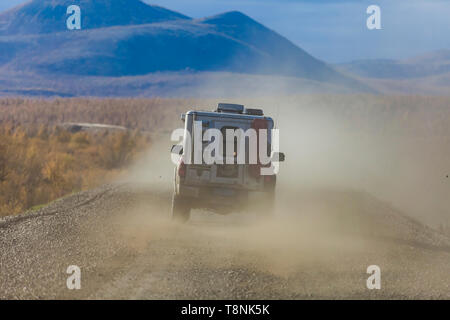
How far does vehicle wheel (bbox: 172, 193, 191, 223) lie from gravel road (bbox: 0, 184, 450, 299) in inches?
6.9

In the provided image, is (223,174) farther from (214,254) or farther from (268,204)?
(214,254)

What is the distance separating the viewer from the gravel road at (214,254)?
891cm

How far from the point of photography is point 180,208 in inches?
563

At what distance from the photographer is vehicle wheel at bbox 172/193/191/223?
46.6 feet

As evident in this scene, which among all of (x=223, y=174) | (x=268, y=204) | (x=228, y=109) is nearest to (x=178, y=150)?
(x=223, y=174)

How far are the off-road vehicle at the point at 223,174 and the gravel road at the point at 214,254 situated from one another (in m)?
0.65

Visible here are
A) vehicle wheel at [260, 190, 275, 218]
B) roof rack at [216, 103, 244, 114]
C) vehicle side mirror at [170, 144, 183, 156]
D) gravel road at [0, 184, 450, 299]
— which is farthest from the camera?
roof rack at [216, 103, 244, 114]

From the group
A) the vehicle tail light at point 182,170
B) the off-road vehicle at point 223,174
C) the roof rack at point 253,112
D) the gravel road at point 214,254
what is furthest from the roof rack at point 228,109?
the gravel road at point 214,254

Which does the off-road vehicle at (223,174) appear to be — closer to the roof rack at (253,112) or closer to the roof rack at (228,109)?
the roof rack at (253,112)

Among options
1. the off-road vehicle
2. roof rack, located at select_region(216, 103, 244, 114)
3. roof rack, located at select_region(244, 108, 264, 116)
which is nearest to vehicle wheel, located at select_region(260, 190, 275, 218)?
the off-road vehicle

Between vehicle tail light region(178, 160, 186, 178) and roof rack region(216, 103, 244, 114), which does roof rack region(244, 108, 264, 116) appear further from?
vehicle tail light region(178, 160, 186, 178)

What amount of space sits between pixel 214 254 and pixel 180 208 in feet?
10.00

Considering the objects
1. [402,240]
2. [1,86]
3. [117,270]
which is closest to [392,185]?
[402,240]
